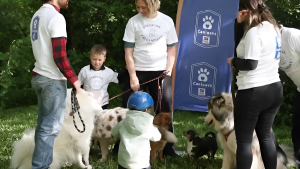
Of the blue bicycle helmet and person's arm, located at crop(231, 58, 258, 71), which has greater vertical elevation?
person's arm, located at crop(231, 58, 258, 71)

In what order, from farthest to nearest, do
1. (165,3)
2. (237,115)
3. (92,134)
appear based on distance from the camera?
(165,3), (92,134), (237,115)

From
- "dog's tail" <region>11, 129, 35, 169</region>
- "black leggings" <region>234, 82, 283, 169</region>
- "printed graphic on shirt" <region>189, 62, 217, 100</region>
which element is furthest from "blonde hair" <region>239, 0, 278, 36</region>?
"printed graphic on shirt" <region>189, 62, 217, 100</region>

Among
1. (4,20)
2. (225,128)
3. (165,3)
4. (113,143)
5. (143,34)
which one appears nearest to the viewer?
(225,128)

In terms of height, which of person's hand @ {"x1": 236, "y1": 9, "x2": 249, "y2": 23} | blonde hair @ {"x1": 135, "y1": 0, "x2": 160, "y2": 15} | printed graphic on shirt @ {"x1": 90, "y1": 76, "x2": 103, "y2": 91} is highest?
blonde hair @ {"x1": 135, "y1": 0, "x2": 160, "y2": 15}

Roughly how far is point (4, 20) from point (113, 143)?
7.06 meters

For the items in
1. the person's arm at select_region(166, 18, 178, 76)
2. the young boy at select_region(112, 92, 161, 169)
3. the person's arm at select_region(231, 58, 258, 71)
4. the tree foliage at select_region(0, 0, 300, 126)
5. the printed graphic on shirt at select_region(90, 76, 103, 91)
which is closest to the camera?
the young boy at select_region(112, 92, 161, 169)

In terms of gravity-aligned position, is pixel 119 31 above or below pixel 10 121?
above

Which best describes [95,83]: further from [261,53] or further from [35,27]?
[261,53]

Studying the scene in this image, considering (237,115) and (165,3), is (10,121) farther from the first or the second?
(237,115)

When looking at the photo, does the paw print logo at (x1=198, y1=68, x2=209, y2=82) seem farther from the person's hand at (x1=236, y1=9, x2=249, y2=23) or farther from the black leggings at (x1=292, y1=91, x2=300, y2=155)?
the person's hand at (x1=236, y1=9, x2=249, y2=23)

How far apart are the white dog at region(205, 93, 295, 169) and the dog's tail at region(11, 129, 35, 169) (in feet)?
6.69

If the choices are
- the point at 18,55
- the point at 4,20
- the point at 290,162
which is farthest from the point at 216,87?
the point at 4,20

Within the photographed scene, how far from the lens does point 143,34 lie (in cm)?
427

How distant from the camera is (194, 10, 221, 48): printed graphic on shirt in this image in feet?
23.0
